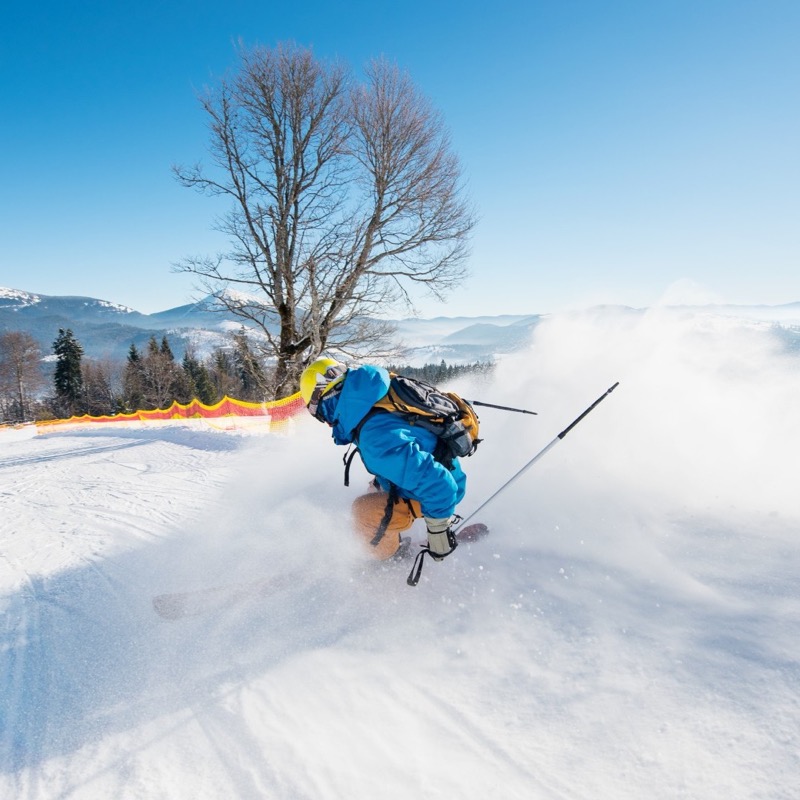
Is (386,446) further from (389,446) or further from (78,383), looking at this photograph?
(78,383)

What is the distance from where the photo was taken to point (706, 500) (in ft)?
12.0

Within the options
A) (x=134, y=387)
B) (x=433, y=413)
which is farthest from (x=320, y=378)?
(x=134, y=387)

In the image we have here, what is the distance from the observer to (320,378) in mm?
3236

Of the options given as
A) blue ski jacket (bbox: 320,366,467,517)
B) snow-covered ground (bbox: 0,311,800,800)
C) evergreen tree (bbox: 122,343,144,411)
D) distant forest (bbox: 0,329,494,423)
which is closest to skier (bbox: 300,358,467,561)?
blue ski jacket (bbox: 320,366,467,517)

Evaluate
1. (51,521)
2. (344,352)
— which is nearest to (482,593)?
(51,521)

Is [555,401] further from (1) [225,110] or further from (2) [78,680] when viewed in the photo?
(1) [225,110]

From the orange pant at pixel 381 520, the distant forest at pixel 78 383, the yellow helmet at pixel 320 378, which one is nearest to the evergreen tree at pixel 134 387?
the distant forest at pixel 78 383

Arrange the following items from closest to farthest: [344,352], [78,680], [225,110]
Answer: [78,680]
[225,110]
[344,352]

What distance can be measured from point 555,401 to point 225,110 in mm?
10973

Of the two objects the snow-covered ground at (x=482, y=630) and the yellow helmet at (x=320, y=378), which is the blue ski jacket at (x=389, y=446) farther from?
the snow-covered ground at (x=482, y=630)

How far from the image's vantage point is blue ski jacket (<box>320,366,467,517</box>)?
9.43ft

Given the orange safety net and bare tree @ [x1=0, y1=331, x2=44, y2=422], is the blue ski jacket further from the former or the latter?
bare tree @ [x1=0, y1=331, x2=44, y2=422]

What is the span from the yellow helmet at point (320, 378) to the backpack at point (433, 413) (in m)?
0.38

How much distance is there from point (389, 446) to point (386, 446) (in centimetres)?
2
